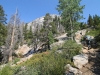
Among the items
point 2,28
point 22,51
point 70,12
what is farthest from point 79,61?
point 22,51

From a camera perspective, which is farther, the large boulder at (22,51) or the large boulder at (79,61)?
the large boulder at (22,51)

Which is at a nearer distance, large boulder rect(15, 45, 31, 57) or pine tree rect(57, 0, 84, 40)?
pine tree rect(57, 0, 84, 40)

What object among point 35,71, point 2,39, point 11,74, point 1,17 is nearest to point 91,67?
point 35,71

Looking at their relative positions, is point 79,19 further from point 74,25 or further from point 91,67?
point 91,67

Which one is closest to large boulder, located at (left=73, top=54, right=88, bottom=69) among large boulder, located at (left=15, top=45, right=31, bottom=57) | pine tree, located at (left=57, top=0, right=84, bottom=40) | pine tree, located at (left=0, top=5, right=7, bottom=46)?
pine tree, located at (left=57, top=0, right=84, bottom=40)

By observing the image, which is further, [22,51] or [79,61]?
[22,51]

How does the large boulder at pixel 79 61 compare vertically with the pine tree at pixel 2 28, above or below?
below

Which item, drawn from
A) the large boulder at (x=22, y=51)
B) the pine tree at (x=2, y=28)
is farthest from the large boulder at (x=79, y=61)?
the large boulder at (x=22, y=51)

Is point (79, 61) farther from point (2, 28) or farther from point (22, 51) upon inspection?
point (22, 51)

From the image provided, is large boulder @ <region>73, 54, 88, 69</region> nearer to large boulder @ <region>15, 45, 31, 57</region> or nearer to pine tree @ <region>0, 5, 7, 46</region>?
pine tree @ <region>0, 5, 7, 46</region>

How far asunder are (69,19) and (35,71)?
50.6ft

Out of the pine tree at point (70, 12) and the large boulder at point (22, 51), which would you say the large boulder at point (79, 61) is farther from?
the large boulder at point (22, 51)

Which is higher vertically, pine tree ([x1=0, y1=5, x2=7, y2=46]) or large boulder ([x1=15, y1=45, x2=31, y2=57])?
pine tree ([x1=0, y1=5, x2=7, y2=46])

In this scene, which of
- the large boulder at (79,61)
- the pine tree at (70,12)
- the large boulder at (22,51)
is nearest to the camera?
the large boulder at (79,61)
